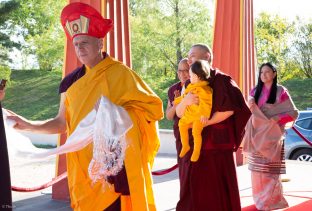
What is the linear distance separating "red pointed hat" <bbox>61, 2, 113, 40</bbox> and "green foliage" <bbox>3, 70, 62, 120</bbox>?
1789 centimetres

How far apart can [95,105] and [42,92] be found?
20.2 m

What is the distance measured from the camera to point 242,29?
332 inches

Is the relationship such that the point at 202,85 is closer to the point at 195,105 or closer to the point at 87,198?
the point at 195,105

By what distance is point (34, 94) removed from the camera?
22.1 m

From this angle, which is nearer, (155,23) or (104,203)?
(104,203)

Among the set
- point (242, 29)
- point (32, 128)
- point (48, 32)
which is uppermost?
point (48, 32)

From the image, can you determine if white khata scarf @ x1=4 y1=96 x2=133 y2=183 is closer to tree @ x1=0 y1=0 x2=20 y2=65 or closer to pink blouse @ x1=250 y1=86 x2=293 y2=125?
pink blouse @ x1=250 y1=86 x2=293 y2=125

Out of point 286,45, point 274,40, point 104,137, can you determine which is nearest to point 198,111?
point 104,137

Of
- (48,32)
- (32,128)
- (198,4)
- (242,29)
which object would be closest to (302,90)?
(198,4)

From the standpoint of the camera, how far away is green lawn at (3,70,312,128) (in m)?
20.4

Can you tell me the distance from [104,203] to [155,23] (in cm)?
2153

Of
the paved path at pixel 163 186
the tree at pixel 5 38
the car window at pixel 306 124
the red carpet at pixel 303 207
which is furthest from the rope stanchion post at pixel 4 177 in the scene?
the tree at pixel 5 38

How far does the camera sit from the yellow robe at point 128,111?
253cm

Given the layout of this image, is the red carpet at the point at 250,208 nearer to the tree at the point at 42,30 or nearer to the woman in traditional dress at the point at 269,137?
the woman in traditional dress at the point at 269,137
